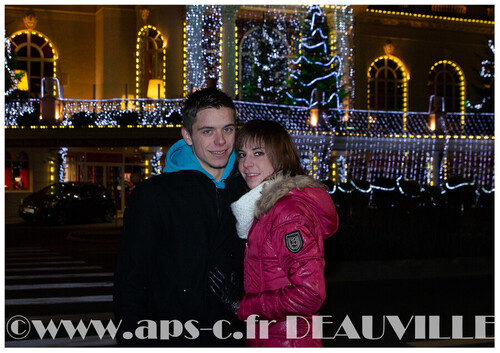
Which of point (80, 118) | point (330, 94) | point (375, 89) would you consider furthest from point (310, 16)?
point (80, 118)

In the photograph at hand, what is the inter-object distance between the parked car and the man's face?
21934 millimetres

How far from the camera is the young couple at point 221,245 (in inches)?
116

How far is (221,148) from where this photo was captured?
3.38m

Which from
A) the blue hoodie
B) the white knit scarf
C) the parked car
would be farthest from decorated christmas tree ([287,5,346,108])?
the white knit scarf

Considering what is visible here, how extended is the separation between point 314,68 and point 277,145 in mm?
25997

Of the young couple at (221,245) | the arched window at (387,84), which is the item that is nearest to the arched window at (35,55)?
the arched window at (387,84)

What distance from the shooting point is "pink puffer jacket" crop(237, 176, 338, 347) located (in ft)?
9.46

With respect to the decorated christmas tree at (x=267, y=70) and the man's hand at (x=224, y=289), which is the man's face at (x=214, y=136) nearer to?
the man's hand at (x=224, y=289)

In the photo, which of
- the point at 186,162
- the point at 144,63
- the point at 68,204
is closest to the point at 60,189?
the point at 68,204

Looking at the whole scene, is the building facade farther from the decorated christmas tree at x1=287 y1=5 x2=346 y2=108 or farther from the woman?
the woman

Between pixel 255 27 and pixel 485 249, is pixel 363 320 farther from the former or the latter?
pixel 255 27

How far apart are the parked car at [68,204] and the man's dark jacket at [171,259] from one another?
72.2ft

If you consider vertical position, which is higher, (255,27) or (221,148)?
(255,27)

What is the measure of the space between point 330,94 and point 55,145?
40.7ft
